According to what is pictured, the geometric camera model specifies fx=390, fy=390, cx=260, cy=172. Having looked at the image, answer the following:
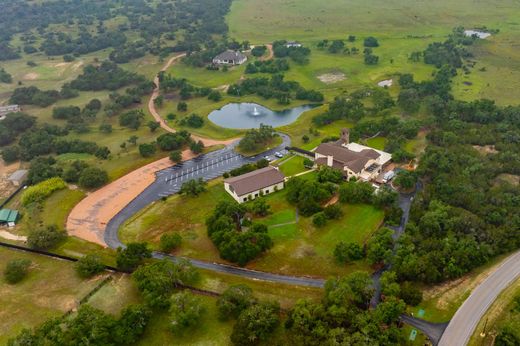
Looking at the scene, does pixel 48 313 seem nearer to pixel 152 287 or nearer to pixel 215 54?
pixel 152 287

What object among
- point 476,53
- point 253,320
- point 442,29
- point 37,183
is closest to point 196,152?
point 37,183

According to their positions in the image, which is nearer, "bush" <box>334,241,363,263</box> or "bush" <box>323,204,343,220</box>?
"bush" <box>334,241,363,263</box>

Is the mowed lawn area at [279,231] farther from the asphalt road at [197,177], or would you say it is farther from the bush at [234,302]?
the bush at [234,302]

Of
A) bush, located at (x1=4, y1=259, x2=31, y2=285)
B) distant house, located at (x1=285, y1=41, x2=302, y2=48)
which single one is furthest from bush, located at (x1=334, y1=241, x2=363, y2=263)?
distant house, located at (x1=285, y1=41, x2=302, y2=48)

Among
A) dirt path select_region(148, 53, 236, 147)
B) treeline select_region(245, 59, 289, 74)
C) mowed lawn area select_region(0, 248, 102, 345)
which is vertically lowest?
mowed lawn area select_region(0, 248, 102, 345)

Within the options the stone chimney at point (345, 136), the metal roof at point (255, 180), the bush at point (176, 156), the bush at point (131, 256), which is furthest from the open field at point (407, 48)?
the bush at point (131, 256)

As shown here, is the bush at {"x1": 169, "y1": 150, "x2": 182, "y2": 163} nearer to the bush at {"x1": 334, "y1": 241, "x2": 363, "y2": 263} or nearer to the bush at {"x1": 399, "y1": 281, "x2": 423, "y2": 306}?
the bush at {"x1": 334, "y1": 241, "x2": 363, "y2": 263}

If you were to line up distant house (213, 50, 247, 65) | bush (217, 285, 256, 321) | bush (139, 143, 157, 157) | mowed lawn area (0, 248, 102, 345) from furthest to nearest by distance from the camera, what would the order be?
distant house (213, 50, 247, 65), bush (139, 143, 157, 157), mowed lawn area (0, 248, 102, 345), bush (217, 285, 256, 321)

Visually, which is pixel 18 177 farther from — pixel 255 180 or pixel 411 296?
pixel 411 296
